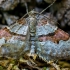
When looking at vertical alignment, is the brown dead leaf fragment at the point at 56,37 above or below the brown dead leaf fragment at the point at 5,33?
below

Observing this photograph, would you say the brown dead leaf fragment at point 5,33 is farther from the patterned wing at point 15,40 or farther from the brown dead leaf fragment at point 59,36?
the brown dead leaf fragment at point 59,36

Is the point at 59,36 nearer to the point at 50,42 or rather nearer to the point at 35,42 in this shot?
the point at 50,42

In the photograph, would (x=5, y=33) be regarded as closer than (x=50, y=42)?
No

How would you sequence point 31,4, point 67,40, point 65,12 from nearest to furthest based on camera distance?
point 67,40 < point 65,12 < point 31,4

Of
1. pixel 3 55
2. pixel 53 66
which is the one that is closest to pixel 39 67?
pixel 53 66

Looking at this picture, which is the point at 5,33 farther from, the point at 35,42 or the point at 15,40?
the point at 35,42

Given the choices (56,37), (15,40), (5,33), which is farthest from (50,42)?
(5,33)

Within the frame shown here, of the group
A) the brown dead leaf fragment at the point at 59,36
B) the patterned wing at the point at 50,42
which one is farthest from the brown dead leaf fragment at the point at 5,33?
the brown dead leaf fragment at the point at 59,36

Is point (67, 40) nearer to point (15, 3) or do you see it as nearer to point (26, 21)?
point (26, 21)

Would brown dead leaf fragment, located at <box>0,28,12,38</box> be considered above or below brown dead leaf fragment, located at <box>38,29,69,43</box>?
above

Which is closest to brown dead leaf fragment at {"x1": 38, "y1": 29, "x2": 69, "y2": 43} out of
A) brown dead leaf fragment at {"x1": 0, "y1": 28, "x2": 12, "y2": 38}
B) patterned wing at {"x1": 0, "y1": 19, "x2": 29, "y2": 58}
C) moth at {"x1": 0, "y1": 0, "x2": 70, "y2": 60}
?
moth at {"x1": 0, "y1": 0, "x2": 70, "y2": 60}

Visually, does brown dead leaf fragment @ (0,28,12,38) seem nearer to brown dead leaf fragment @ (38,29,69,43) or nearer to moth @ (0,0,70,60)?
moth @ (0,0,70,60)
